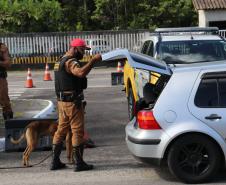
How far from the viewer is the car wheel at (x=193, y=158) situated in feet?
21.9

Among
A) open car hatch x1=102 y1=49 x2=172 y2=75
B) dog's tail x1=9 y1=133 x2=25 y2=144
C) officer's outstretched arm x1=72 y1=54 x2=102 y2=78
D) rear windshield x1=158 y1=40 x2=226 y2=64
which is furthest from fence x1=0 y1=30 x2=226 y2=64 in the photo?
open car hatch x1=102 y1=49 x2=172 y2=75

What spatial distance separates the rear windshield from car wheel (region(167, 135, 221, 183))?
380cm

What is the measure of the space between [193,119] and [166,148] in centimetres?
47

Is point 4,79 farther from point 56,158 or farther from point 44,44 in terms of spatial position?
point 44,44

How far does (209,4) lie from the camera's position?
31.9 m

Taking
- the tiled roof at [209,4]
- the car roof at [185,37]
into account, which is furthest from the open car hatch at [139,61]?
the tiled roof at [209,4]

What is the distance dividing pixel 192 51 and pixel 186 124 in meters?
4.18

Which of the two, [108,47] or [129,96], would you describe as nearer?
[129,96]

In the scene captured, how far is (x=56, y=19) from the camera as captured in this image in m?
38.9

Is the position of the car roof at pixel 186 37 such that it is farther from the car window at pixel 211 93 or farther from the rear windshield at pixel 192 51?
the car window at pixel 211 93

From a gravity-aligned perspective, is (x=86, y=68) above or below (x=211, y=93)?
above

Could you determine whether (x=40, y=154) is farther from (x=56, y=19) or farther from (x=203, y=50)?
(x=56, y=19)

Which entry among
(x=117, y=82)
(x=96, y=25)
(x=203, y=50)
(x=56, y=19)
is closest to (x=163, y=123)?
(x=203, y=50)

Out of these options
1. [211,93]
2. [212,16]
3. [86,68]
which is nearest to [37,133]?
[86,68]
